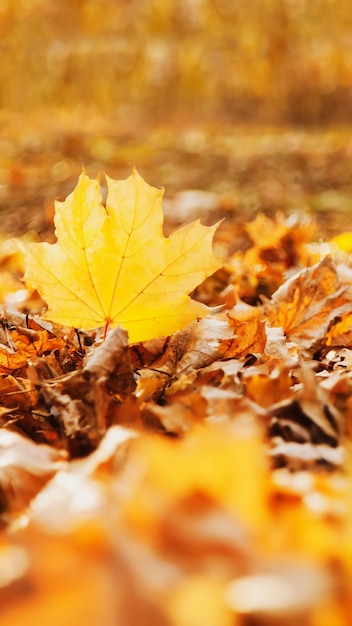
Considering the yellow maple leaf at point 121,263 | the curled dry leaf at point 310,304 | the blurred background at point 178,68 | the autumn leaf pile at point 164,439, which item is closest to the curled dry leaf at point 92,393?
the autumn leaf pile at point 164,439

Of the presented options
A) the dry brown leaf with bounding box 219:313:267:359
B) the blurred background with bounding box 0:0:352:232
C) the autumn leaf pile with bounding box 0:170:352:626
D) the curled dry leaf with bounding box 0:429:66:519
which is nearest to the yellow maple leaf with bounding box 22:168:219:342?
the autumn leaf pile with bounding box 0:170:352:626

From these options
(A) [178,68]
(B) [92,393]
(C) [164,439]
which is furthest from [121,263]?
(A) [178,68]

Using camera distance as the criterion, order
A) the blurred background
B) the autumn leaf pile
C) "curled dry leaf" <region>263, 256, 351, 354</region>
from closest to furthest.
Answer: the autumn leaf pile
"curled dry leaf" <region>263, 256, 351, 354</region>
the blurred background

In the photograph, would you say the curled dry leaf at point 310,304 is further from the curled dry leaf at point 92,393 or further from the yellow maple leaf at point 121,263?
the curled dry leaf at point 92,393

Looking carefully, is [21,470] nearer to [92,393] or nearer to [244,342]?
[92,393]

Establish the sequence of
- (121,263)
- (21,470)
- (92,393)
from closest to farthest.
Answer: (21,470) → (92,393) → (121,263)

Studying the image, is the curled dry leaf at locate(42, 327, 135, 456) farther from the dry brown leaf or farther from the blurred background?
the blurred background

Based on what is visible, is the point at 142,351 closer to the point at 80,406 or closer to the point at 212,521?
the point at 80,406

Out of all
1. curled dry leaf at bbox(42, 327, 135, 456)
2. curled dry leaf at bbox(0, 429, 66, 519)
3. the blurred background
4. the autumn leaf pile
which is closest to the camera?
the autumn leaf pile
